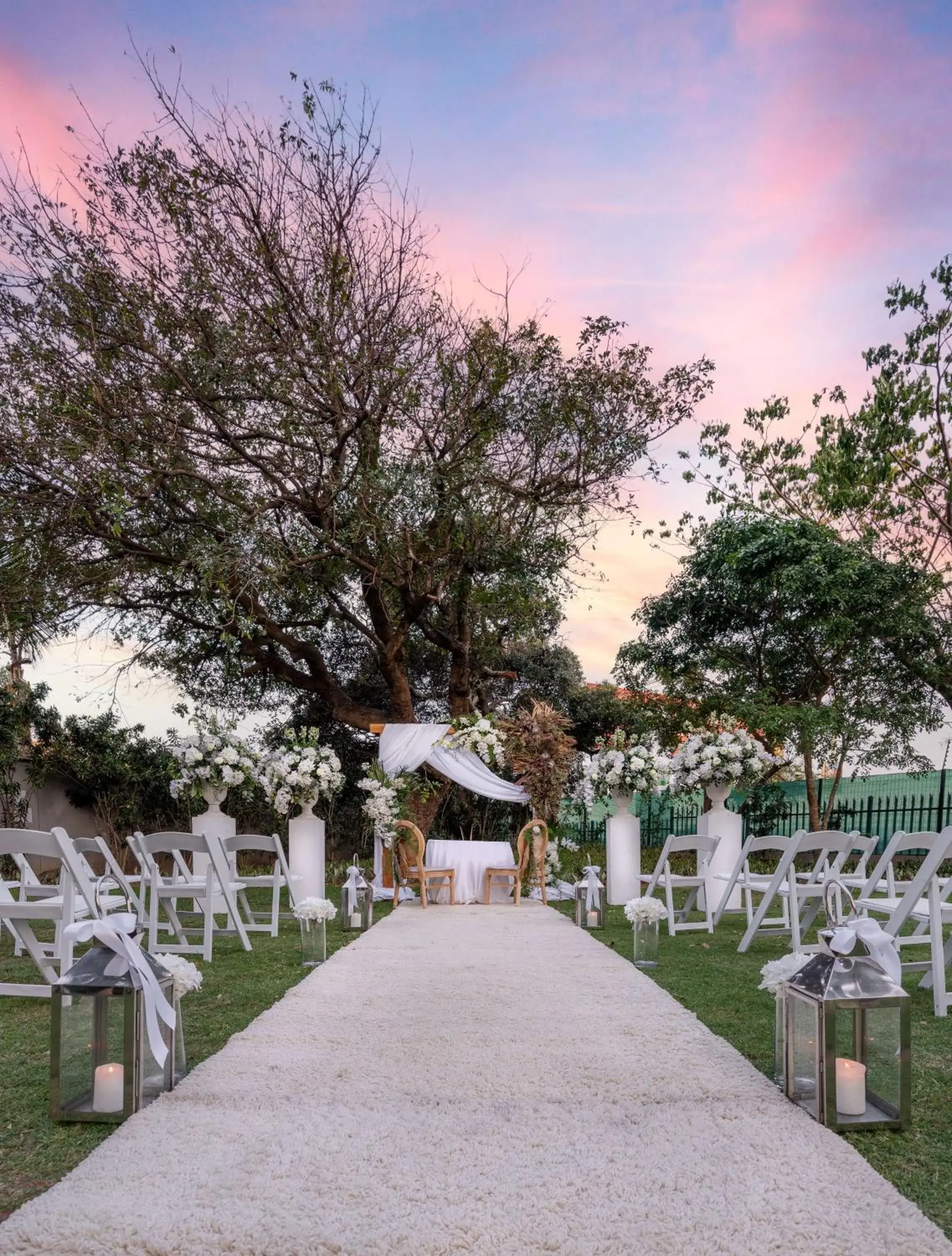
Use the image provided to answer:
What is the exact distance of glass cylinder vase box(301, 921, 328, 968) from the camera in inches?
260

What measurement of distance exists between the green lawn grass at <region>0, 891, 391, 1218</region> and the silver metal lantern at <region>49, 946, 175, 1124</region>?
0.08 m

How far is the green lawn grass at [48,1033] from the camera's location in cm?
304

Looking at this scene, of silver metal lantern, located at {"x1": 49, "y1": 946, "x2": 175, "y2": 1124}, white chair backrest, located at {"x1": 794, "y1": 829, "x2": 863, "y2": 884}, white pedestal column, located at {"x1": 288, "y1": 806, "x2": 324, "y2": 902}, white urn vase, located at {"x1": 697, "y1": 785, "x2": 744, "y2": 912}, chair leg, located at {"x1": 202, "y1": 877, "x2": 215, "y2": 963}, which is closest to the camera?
silver metal lantern, located at {"x1": 49, "y1": 946, "x2": 175, "y2": 1124}

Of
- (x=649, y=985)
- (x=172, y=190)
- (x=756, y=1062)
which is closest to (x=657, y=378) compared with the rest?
(x=172, y=190)

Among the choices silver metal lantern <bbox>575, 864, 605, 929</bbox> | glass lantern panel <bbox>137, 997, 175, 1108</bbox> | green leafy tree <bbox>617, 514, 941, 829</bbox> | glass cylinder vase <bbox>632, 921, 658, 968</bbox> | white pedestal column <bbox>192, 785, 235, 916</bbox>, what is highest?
green leafy tree <bbox>617, 514, 941, 829</bbox>

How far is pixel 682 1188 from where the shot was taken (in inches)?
109

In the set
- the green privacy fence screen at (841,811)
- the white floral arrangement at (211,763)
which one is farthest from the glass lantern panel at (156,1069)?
the green privacy fence screen at (841,811)

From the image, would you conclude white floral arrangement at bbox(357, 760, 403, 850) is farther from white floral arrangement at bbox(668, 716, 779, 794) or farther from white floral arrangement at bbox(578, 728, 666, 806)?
white floral arrangement at bbox(668, 716, 779, 794)

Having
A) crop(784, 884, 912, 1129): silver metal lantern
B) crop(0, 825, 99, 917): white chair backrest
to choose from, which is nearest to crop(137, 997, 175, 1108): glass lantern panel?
crop(0, 825, 99, 917): white chair backrest

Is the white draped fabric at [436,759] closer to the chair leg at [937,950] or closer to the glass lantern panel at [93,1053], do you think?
the chair leg at [937,950]

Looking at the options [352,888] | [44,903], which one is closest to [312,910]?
[44,903]

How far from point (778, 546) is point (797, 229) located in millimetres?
5449

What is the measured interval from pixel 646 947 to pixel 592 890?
268 centimetres

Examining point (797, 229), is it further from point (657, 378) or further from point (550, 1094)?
point (550, 1094)
